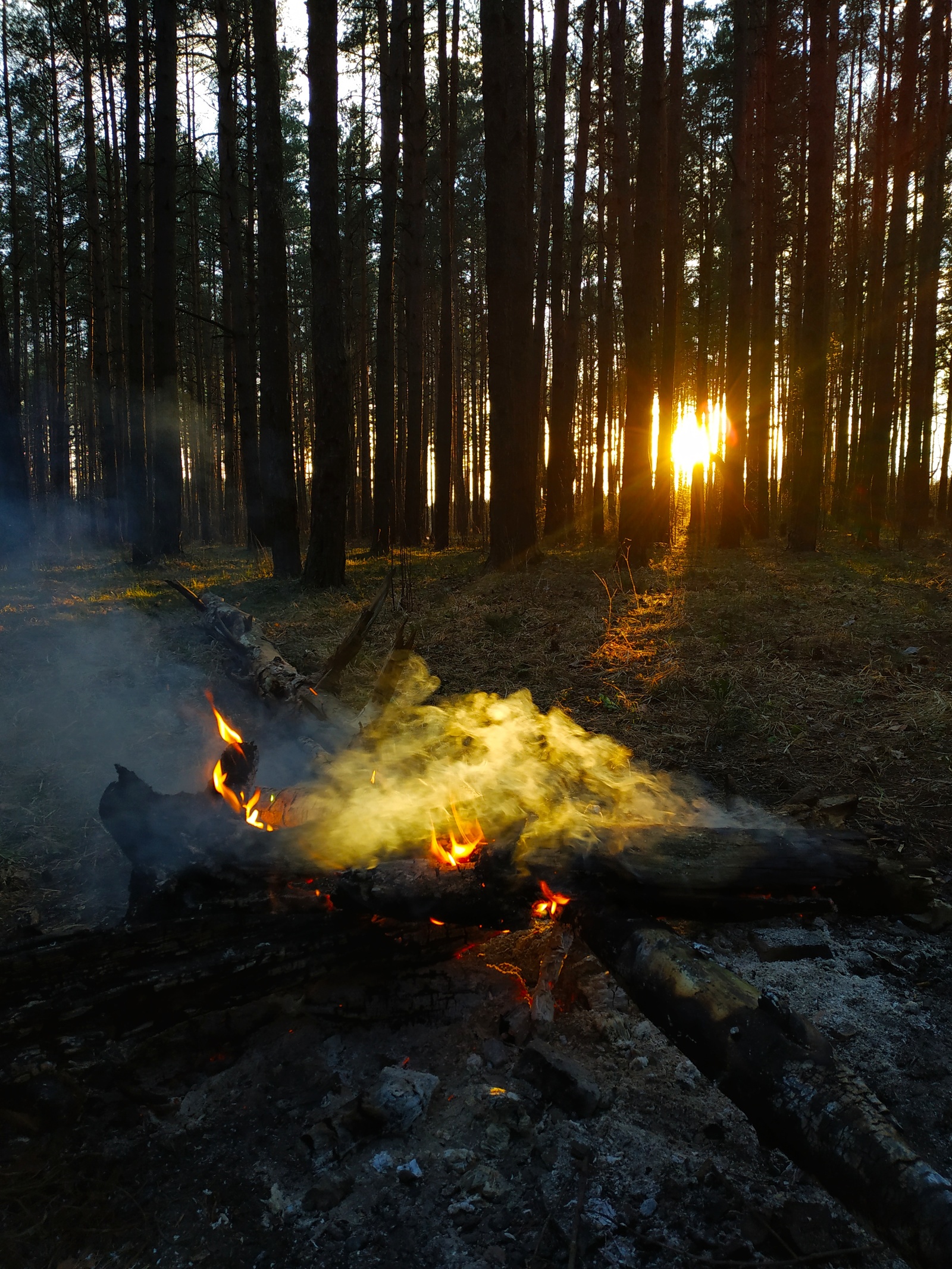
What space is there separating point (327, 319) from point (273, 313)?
1504mm

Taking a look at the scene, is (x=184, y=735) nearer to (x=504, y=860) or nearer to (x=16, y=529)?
(x=504, y=860)

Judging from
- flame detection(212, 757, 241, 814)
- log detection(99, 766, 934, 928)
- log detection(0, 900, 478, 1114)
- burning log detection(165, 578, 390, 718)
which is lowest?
log detection(0, 900, 478, 1114)

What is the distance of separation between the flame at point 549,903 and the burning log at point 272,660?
226 cm

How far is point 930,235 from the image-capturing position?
10695 mm

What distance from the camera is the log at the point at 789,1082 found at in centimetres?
123

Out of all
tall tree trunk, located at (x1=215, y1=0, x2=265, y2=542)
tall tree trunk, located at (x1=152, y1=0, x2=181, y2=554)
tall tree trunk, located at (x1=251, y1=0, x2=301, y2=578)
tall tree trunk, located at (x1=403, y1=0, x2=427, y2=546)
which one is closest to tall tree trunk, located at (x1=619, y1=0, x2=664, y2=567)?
tall tree trunk, located at (x1=251, y1=0, x2=301, y2=578)

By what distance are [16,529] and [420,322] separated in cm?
990

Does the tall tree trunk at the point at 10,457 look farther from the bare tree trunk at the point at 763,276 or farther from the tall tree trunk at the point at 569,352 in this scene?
the bare tree trunk at the point at 763,276

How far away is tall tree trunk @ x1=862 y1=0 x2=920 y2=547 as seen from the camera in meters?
10.5

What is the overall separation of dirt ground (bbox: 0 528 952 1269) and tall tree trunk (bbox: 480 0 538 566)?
533 cm

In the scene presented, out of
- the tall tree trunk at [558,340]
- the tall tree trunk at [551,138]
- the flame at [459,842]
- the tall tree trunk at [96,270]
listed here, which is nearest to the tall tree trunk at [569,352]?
the tall tree trunk at [558,340]

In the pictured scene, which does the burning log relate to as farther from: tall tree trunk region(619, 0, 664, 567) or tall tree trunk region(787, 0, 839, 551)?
tall tree trunk region(787, 0, 839, 551)

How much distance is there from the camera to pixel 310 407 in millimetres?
34750

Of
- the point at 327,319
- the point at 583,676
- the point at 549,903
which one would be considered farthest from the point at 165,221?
the point at 549,903
